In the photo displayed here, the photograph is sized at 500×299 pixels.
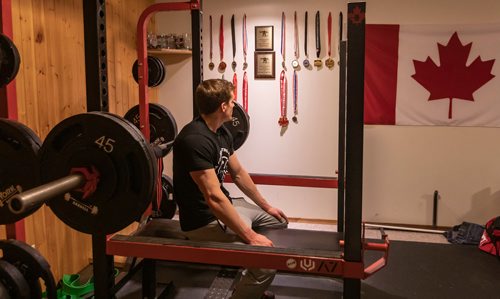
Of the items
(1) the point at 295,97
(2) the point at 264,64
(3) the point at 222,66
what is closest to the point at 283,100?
(1) the point at 295,97

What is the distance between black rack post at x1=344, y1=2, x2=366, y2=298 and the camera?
146cm

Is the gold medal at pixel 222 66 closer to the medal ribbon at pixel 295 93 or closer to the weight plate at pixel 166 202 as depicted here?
the medal ribbon at pixel 295 93

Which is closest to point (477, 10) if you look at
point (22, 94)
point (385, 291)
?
point (385, 291)

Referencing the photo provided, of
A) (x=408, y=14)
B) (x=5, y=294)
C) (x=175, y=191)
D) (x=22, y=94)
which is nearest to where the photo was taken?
(x=5, y=294)

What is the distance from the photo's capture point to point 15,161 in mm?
1536

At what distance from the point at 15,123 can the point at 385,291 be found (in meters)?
2.21

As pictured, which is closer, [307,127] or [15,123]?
[15,123]

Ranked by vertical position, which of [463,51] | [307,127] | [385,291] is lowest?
[385,291]

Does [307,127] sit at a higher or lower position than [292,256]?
higher

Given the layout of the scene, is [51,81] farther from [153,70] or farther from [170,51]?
[170,51]

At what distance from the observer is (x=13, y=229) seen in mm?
1639

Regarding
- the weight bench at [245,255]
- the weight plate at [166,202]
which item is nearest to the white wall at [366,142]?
the weight plate at [166,202]

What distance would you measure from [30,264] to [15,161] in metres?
0.35

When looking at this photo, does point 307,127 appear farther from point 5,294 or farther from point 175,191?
point 5,294
